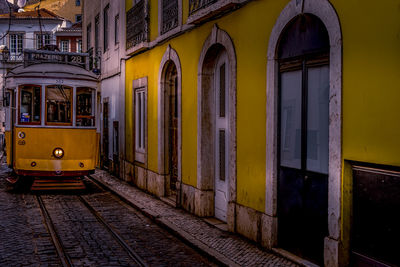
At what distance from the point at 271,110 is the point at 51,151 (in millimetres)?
7521

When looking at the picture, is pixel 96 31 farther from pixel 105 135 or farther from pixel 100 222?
pixel 100 222

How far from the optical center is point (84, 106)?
13391mm

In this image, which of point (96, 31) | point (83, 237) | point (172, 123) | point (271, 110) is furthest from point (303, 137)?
point (96, 31)

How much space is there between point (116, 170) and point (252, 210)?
989 cm

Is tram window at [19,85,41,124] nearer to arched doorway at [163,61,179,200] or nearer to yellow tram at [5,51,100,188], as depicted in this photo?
yellow tram at [5,51,100,188]

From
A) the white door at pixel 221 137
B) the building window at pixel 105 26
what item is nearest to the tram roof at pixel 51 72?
the white door at pixel 221 137

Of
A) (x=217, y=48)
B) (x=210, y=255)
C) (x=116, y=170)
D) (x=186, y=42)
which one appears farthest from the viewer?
(x=116, y=170)

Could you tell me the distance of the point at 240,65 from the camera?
8172mm

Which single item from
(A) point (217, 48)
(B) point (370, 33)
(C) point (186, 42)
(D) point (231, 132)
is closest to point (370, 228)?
(B) point (370, 33)

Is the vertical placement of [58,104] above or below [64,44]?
below

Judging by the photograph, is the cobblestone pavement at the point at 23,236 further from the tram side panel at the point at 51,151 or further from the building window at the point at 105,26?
the building window at the point at 105,26

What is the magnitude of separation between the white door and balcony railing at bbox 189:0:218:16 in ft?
3.11

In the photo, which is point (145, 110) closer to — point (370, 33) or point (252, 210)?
point (252, 210)

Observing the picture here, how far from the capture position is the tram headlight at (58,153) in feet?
42.4
